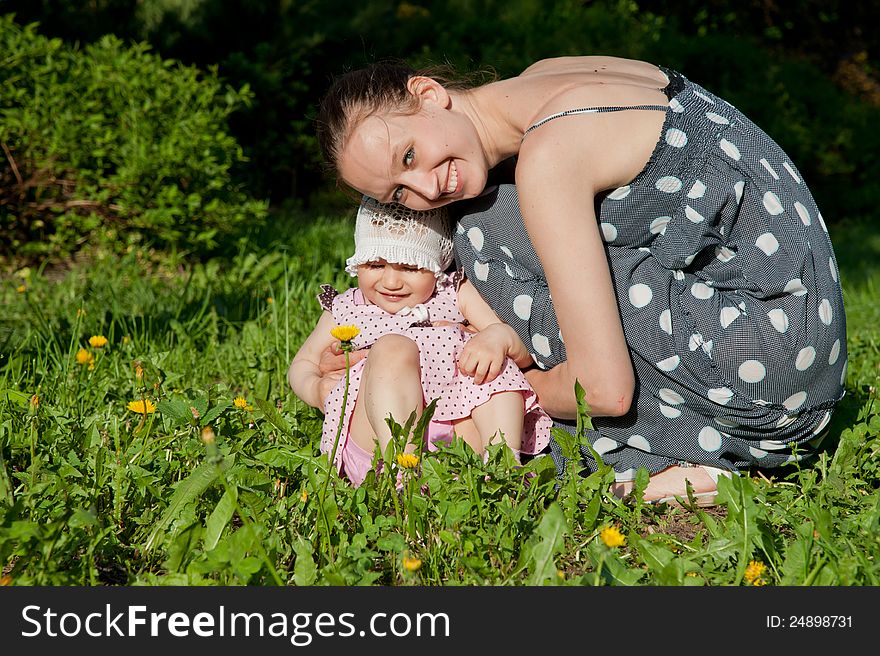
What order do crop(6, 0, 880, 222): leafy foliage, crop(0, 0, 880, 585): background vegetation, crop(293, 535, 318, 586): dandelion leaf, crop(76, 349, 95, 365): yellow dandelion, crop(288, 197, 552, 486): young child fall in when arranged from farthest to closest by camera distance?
crop(6, 0, 880, 222): leafy foliage, crop(76, 349, 95, 365): yellow dandelion, crop(288, 197, 552, 486): young child, crop(0, 0, 880, 585): background vegetation, crop(293, 535, 318, 586): dandelion leaf

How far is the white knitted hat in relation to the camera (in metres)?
2.23

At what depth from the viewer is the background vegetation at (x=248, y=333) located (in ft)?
5.58

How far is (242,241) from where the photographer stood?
4.28 metres

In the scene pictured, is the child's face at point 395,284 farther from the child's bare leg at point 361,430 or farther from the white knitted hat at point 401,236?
the child's bare leg at point 361,430

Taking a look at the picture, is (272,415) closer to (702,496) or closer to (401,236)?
(401,236)

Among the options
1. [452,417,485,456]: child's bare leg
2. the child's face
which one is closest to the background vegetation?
[452,417,485,456]: child's bare leg

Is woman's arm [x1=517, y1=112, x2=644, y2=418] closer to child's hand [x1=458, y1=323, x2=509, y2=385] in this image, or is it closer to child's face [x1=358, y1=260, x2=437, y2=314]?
child's hand [x1=458, y1=323, x2=509, y2=385]

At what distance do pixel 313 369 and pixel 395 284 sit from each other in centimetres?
32

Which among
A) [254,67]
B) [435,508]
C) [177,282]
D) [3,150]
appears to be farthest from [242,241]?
[435,508]

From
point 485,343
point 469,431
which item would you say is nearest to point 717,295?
point 485,343

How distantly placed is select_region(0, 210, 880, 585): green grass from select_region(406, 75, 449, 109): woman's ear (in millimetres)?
814

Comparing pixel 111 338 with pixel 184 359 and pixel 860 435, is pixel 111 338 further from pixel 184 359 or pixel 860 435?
pixel 860 435

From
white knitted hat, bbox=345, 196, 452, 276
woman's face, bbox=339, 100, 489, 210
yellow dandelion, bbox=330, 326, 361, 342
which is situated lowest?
yellow dandelion, bbox=330, 326, 361, 342

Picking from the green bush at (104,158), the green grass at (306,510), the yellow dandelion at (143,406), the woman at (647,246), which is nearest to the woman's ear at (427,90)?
the woman at (647,246)
